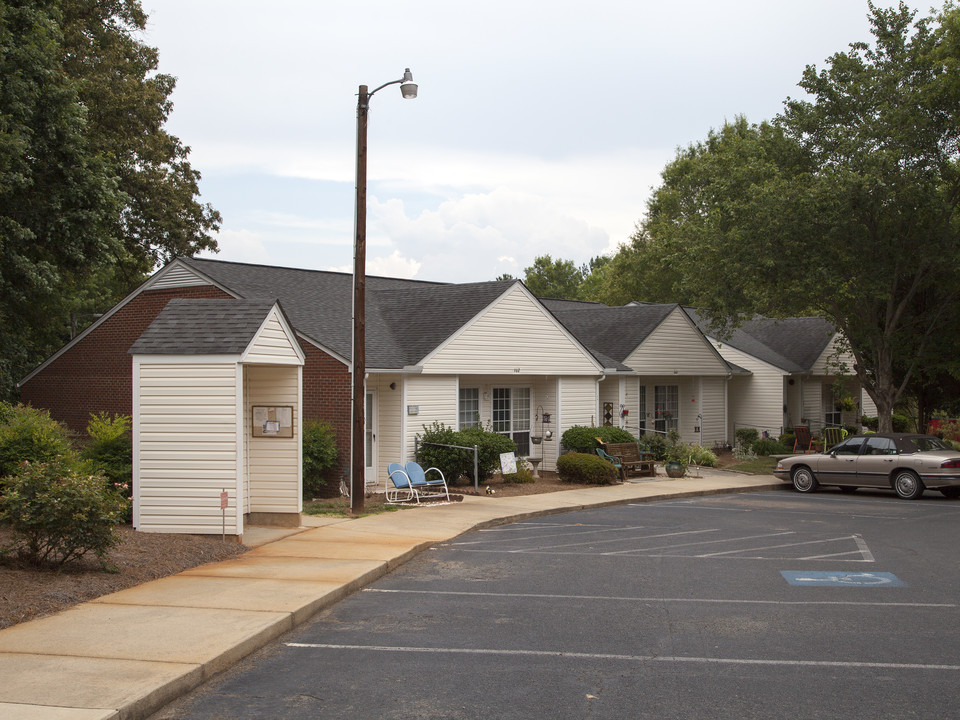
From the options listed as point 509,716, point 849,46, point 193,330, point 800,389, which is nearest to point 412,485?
point 193,330

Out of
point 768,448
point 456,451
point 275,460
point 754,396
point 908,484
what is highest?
point 754,396

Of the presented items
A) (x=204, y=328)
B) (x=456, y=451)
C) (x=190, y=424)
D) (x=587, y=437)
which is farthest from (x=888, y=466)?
(x=190, y=424)

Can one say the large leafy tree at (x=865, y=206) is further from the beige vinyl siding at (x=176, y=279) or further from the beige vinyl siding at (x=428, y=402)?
the beige vinyl siding at (x=176, y=279)

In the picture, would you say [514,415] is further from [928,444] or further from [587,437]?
[928,444]

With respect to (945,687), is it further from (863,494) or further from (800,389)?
(800,389)

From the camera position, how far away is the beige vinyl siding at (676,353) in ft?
101

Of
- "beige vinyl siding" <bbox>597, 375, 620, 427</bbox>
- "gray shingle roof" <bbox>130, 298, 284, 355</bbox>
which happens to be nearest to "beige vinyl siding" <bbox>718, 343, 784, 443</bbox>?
"beige vinyl siding" <bbox>597, 375, 620, 427</bbox>

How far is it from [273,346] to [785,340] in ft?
101

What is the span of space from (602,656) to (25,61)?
14.1 metres

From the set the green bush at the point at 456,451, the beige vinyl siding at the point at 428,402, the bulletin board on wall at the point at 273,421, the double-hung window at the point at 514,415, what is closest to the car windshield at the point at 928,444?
the green bush at the point at 456,451

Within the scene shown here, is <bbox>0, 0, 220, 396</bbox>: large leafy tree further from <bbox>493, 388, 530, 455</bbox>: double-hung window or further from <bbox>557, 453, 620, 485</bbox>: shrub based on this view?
<bbox>557, 453, 620, 485</bbox>: shrub

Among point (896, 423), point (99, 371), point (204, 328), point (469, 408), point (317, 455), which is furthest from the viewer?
point (896, 423)

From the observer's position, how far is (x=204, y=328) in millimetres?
13570

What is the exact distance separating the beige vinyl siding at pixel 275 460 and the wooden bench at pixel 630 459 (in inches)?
467
